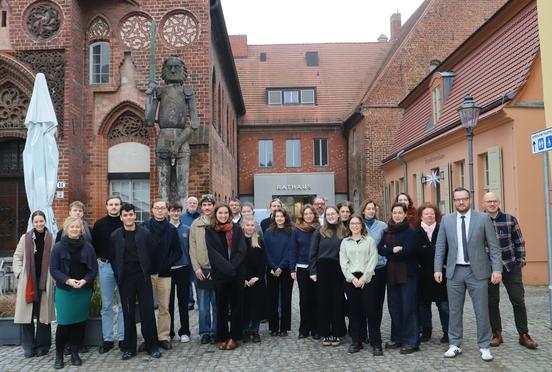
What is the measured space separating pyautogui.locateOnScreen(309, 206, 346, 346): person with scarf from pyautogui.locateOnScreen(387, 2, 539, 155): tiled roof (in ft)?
22.0

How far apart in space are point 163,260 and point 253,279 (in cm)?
115

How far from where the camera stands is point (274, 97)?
3300 centimetres

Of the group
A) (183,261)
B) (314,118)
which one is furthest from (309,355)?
(314,118)

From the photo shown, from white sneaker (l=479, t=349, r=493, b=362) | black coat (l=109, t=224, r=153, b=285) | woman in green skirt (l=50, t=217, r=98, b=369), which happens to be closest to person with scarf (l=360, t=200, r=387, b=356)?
white sneaker (l=479, t=349, r=493, b=362)

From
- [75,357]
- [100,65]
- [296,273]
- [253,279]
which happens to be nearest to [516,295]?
[296,273]

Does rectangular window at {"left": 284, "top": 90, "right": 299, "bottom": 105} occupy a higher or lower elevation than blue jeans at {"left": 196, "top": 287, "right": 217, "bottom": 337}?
higher

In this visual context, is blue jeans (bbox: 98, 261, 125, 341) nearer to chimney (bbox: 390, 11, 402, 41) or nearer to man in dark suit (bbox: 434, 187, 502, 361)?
man in dark suit (bbox: 434, 187, 502, 361)

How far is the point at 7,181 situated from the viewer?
1645cm

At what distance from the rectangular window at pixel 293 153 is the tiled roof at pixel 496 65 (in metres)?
13.8

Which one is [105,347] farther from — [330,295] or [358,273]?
[358,273]

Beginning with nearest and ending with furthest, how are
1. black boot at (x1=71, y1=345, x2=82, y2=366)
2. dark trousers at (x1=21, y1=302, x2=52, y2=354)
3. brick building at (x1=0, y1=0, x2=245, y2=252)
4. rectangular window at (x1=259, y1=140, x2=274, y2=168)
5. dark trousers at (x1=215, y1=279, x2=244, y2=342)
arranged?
black boot at (x1=71, y1=345, x2=82, y2=366), dark trousers at (x1=21, y1=302, x2=52, y2=354), dark trousers at (x1=215, y1=279, x2=244, y2=342), brick building at (x1=0, y1=0, x2=245, y2=252), rectangular window at (x1=259, y1=140, x2=274, y2=168)

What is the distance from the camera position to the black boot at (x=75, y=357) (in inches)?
249

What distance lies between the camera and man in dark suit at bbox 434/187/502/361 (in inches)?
248

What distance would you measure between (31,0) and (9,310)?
419 inches
